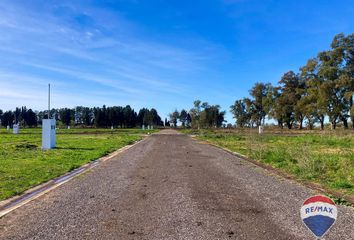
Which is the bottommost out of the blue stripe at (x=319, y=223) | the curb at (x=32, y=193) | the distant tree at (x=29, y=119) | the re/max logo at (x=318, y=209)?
the curb at (x=32, y=193)

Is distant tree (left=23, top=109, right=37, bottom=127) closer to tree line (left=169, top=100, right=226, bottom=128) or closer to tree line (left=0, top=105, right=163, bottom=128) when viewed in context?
tree line (left=0, top=105, right=163, bottom=128)

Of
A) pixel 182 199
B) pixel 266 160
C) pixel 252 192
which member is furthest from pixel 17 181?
pixel 266 160

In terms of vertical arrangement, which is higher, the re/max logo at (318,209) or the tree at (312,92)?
the tree at (312,92)

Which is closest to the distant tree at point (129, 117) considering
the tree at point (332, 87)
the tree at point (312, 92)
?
the tree at point (312, 92)

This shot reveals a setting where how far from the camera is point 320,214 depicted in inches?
132

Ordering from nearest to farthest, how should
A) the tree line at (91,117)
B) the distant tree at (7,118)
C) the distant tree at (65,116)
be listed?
the tree line at (91,117)
the distant tree at (7,118)
the distant tree at (65,116)

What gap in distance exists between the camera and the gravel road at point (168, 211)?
5.75 metres

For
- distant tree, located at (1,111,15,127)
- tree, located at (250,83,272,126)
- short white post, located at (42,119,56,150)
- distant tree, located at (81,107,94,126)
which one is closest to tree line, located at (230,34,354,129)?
tree, located at (250,83,272,126)

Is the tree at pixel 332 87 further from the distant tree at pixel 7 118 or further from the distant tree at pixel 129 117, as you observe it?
the distant tree at pixel 7 118

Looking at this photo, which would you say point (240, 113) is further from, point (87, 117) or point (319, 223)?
point (319, 223)

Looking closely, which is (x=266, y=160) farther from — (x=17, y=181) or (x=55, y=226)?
(x=55, y=226)

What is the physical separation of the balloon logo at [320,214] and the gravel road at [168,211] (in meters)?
2.31

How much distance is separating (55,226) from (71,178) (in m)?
6.02

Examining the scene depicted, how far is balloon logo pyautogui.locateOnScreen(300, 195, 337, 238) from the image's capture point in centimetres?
332
